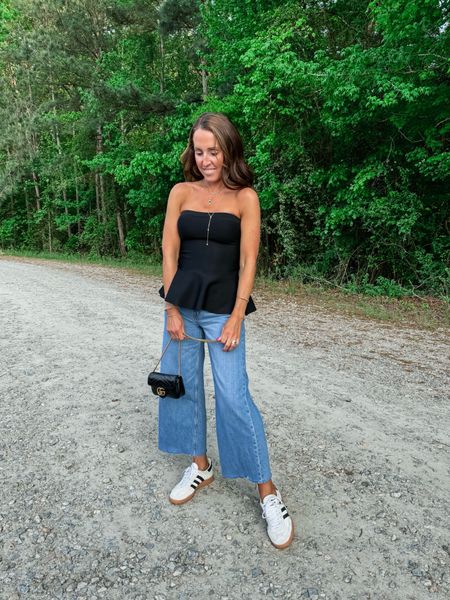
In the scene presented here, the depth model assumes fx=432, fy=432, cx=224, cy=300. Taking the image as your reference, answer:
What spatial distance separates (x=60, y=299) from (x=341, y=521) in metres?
6.76

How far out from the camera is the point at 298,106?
9422mm

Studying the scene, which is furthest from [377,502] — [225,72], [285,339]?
[225,72]

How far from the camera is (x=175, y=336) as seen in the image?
233cm

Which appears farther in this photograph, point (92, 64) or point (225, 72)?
point (92, 64)

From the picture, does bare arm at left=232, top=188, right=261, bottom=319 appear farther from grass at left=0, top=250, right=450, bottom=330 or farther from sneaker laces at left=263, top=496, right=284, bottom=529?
grass at left=0, top=250, right=450, bottom=330

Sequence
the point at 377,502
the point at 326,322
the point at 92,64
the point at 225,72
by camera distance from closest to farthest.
→ the point at 377,502 < the point at 326,322 < the point at 225,72 < the point at 92,64

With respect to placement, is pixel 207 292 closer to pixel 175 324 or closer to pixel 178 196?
pixel 175 324

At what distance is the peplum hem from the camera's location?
223 centimetres

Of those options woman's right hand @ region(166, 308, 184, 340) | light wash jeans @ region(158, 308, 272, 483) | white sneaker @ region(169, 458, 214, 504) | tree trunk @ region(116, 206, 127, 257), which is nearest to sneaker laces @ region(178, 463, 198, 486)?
white sneaker @ region(169, 458, 214, 504)

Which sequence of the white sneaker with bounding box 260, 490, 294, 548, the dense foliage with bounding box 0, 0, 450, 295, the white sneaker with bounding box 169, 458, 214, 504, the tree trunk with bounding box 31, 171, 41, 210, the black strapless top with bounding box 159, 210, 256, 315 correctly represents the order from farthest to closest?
the tree trunk with bounding box 31, 171, 41, 210 < the dense foliage with bounding box 0, 0, 450, 295 < the white sneaker with bounding box 169, 458, 214, 504 < the black strapless top with bounding box 159, 210, 256, 315 < the white sneaker with bounding box 260, 490, 294, 548

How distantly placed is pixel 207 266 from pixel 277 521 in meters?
1.33

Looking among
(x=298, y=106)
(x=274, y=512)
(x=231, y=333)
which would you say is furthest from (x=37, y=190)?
(x=274, y=512)

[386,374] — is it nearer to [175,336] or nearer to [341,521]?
[341,521]

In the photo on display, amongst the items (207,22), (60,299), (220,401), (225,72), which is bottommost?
(60,299)
